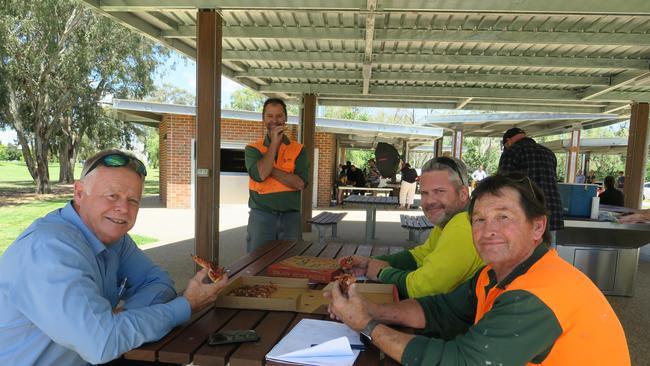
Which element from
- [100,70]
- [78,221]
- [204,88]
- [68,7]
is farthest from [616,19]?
[100,70]

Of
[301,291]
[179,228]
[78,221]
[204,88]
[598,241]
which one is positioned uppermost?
[204,88]

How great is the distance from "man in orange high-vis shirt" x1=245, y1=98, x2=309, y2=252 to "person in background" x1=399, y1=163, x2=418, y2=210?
10.4 meters

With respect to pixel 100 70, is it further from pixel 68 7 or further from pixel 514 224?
pixel 514 224

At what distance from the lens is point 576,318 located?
1.17 m

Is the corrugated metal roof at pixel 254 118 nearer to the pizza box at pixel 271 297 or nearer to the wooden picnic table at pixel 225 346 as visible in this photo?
the pizza box at pixel 271 297

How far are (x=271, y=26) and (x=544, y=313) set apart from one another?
5027 millimetres

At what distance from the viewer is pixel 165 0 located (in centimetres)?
437

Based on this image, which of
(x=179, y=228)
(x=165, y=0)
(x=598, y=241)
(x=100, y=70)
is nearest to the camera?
(x=165, y=0)

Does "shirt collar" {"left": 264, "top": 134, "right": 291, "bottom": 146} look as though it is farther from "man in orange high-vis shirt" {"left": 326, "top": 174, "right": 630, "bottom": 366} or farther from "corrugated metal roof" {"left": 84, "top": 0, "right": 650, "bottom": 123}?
"man in orange high-vis shirt" {"left": 326, "top": 174, "right": 630, "bottom": 366}

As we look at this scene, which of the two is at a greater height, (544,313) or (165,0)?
(165,0)

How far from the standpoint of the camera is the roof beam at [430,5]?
158 inches

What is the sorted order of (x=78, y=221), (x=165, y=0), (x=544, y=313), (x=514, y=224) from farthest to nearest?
(x=165, y=0) → (x=78, y=221) → (x=514, y=224) → (x=544, y=313)

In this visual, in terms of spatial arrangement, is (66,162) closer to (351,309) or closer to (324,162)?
(324,162)

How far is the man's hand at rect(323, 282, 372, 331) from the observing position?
1.52 m
